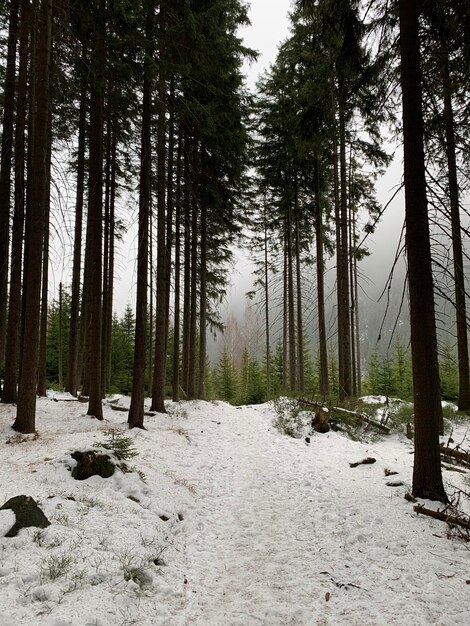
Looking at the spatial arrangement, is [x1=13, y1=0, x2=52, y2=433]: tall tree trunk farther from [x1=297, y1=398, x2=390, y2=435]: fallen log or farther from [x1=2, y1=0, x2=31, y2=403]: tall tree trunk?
[x1=297, y1=398, x2=390, y2=435]: fallen log

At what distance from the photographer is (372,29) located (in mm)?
5652

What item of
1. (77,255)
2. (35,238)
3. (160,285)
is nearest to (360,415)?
(160,285)

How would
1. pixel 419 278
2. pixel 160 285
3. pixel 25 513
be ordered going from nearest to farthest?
pixel 25 513 < pixel 419 278 < pixel 160 285

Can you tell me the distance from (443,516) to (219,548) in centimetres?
277

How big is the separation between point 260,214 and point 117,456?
18594mm

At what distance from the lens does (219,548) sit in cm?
405

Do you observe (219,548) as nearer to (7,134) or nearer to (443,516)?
(443,516)

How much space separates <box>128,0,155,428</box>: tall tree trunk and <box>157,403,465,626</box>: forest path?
7.14 feet

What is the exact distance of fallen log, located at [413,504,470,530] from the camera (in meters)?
4.03

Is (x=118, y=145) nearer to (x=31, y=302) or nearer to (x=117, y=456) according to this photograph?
(x=31, y=302)

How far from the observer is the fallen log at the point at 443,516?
4029mm

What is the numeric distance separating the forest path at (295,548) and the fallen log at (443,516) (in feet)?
0.62

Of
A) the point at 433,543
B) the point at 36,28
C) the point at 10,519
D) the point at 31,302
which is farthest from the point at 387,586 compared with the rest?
the point at 36,28

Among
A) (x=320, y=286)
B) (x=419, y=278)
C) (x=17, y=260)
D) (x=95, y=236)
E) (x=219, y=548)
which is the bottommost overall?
(x=219, y=548)
